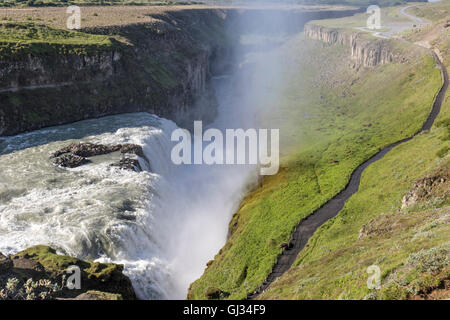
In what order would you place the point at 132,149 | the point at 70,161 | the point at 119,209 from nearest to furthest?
the point at 119,209 → the point at 70,161 → the point at 132,149

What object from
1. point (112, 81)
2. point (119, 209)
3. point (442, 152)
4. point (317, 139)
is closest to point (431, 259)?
point (119, 209)

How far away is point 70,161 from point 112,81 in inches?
1342

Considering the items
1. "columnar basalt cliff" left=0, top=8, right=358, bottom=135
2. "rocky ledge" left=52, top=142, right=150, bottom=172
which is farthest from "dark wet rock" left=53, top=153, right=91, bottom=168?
"columnar basalt cliff" left=0, top=8, right=358, bottom=135

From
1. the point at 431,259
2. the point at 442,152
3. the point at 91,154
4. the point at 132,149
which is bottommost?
the point at 91,154

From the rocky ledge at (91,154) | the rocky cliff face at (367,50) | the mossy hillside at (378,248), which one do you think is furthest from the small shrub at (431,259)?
the rocky cliff face at (367,50)

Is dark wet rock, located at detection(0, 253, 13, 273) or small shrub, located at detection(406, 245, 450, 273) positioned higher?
small shrub, located at detection(406, 245, 450, 273)

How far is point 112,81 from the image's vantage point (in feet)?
278

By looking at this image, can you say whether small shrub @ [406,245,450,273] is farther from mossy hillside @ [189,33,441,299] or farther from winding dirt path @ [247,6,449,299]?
mossy hillside @ [189,33,441,299]

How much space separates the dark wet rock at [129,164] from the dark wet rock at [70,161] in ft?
15.0

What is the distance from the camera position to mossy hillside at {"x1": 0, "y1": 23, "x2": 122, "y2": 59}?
232ft

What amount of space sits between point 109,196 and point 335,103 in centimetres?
9102

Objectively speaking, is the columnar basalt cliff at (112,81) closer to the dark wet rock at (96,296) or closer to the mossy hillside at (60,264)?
the mossy hillside at (60,264)

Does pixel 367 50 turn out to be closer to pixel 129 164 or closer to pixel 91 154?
pixel 129 164
